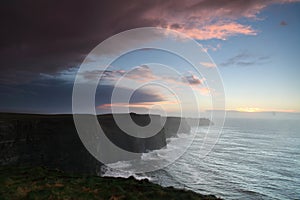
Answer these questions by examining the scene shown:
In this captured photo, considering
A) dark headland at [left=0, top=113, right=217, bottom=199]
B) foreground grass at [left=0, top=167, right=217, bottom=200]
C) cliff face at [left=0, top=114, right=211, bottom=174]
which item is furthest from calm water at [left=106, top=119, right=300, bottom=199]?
foreground grass at [left=0, top=167, right=217, bottom=200]

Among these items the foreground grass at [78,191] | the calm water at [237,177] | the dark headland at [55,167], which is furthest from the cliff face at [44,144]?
the foreground grass at [78,191]

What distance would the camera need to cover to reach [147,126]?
10525 centimetres

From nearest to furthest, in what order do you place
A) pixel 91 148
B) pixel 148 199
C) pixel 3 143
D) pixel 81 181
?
pixel 148 199
pixel 81 181
pixel 3 143
pixel 91 148

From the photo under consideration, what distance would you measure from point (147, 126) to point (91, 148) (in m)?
48.4

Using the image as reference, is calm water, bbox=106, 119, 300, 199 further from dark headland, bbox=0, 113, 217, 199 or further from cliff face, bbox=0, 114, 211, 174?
dark headland, bbox=0, 113, 217, 199

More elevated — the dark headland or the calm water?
the dark headland

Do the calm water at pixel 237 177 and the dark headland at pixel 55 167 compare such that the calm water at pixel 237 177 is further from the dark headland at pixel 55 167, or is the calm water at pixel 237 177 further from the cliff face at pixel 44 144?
the dark headland at pixel 55 167

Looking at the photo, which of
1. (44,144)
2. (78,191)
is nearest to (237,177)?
(44,144)

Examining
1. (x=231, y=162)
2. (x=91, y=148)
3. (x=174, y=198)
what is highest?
(x=174, y=198)

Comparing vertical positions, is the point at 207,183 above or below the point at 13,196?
below

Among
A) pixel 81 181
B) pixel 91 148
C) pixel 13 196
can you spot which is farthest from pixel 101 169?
pixel 13 196

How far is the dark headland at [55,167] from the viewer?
13727 millimetres

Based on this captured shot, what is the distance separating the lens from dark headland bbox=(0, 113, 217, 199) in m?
13.7

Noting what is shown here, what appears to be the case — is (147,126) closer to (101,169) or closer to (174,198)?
(101,169)
